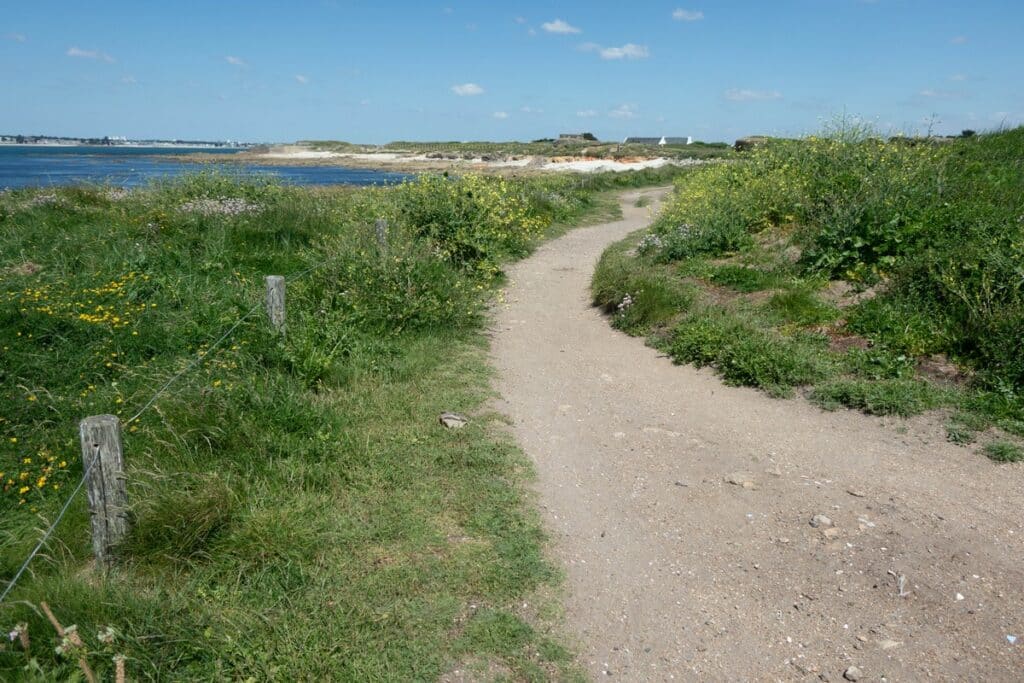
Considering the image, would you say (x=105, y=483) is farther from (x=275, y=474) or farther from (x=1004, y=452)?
(x=1004, y=452)

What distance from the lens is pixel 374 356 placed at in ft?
24.2

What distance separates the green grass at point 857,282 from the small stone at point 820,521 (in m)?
1.84

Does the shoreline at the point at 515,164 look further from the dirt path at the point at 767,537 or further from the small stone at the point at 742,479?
the small stone at the point at 742,479

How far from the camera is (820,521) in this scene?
4.55 metres

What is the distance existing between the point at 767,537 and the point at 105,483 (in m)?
3.86

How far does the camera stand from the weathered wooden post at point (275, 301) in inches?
271

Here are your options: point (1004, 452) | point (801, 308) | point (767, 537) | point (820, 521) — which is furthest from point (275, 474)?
point (801, 308)

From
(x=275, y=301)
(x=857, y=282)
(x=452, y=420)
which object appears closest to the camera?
(x=452, y=420)

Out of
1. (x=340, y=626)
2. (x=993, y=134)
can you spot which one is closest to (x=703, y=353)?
(x=340, y=626)

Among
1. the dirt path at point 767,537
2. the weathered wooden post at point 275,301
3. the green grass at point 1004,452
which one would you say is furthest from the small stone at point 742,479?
the weathered wooden post at point 275,301

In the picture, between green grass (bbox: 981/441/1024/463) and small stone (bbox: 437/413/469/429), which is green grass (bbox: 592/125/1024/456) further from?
small stone (bbox: 437/413/469/429)

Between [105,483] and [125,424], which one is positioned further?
[125,424]

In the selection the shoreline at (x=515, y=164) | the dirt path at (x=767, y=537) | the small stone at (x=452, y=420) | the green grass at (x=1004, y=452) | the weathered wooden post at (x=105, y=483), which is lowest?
the dirt path at (x=767, y=537)

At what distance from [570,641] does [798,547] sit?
1.66 metres
